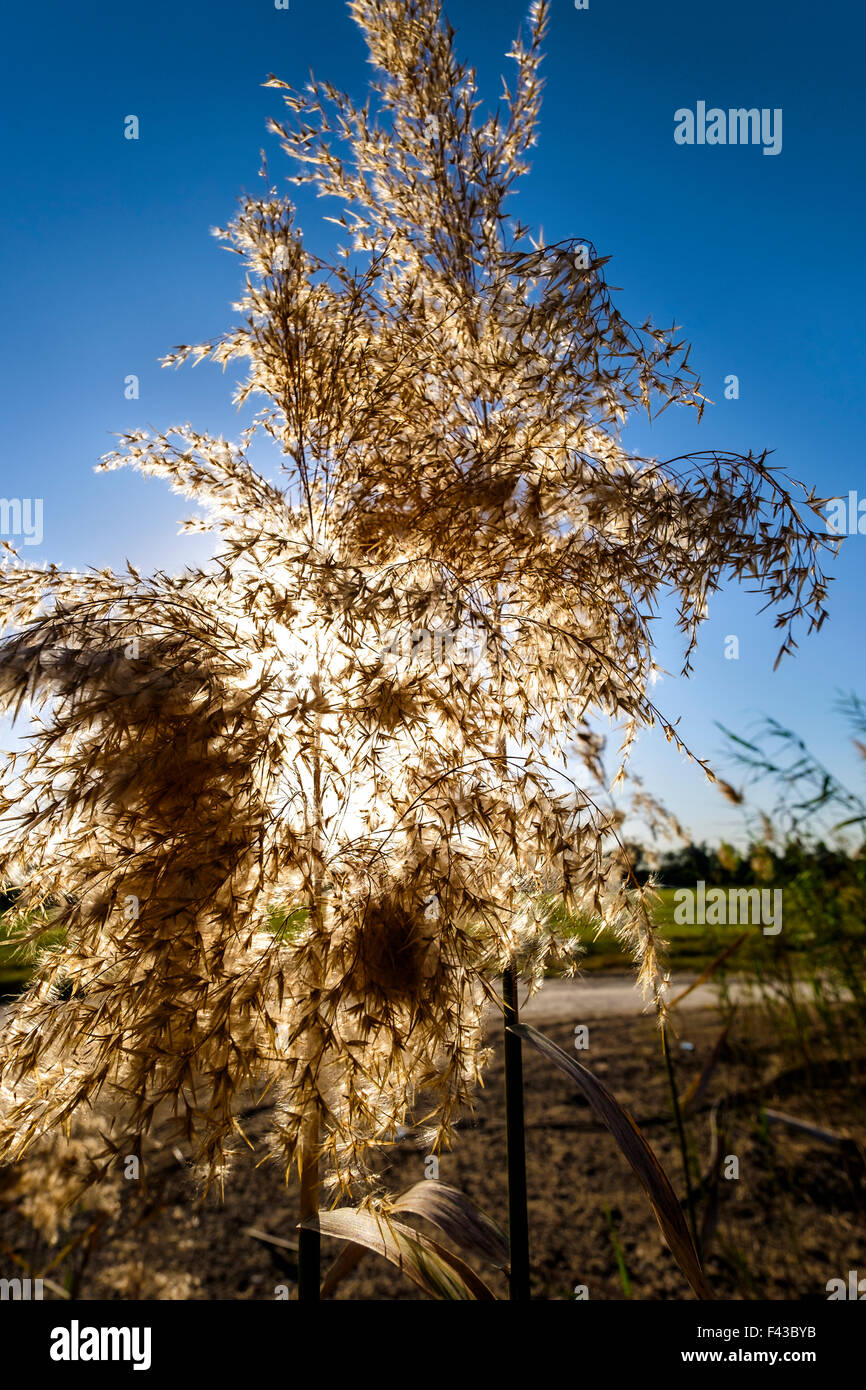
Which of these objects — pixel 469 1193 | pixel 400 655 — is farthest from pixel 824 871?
pixel 400 655

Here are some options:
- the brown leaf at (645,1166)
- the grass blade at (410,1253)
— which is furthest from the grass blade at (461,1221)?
the brown leaf at (645,1166)

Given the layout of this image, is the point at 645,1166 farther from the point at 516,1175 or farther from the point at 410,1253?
the point at 410,1253

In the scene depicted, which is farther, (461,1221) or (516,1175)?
(461,1221)

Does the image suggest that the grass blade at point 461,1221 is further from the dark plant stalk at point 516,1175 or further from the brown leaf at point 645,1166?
the brown leaf at point 645,1166

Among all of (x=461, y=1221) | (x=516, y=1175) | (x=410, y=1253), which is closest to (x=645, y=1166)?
(x=516, y=1175)

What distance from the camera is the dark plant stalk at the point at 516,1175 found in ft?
4.50

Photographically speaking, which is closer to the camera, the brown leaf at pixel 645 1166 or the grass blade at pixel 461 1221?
the brown leaf at pixel 645 1166

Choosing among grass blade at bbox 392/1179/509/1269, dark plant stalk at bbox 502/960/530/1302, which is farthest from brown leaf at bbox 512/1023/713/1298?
grass blade at bbox 392/1179/509/1269

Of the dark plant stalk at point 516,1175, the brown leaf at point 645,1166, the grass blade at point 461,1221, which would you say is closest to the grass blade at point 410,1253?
the grass blade at point 461,1221

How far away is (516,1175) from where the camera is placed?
1391mm

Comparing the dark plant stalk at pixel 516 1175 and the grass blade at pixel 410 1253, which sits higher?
the dark plant stalk at pixel 516 1175

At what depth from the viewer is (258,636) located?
4.66 feet

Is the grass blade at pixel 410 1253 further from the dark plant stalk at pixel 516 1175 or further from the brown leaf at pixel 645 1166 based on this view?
the brown leaf at pixel 645 1166
